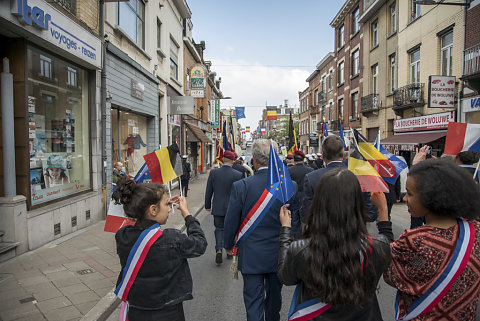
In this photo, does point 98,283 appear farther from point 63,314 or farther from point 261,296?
point 261,296

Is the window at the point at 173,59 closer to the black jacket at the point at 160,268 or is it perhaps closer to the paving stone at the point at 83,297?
the paving stone at the point at 83,297

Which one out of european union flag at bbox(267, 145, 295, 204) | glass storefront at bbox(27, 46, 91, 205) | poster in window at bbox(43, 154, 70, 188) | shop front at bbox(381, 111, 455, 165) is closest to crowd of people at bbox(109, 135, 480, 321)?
european union flag at bbox(267, 145, 295, 204)

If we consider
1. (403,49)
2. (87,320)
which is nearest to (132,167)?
(87,320)

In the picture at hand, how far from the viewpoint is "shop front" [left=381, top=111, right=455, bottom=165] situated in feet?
43.0

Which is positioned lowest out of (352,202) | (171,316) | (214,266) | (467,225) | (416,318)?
(214,266)

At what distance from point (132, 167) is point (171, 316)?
10326 mm

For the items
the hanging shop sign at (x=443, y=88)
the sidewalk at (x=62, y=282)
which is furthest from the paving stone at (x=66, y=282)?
the hanging shop sign at (x=443, y=88)

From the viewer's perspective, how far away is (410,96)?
15.1m

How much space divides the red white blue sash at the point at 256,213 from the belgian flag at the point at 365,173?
772mm

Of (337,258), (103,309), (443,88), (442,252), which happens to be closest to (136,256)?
(337,258)

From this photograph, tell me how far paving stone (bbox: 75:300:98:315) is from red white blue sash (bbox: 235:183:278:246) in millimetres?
2072

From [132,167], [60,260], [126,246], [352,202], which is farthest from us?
[132,167]

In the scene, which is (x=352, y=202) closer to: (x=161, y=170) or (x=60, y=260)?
(x=161, y=170)

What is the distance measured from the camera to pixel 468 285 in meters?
1.67
